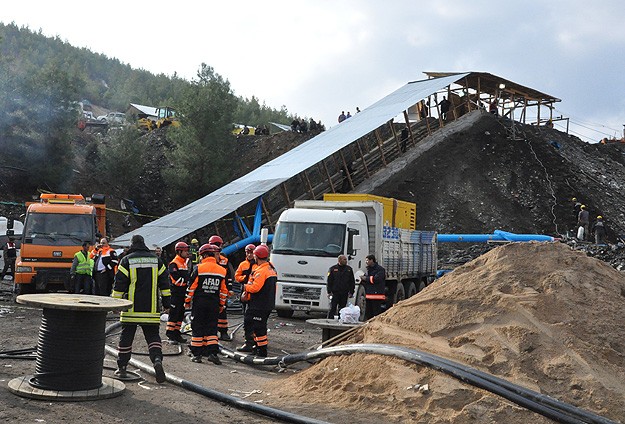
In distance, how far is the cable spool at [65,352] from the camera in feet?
27.6

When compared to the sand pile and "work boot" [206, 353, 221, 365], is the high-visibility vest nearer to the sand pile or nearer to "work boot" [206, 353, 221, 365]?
"work boot" [206, 353, 221, 365]

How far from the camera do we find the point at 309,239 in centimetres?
1898

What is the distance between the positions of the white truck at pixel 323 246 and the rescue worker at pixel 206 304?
6.47 meters

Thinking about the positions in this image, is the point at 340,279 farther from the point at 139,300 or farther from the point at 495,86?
the point at 495,86

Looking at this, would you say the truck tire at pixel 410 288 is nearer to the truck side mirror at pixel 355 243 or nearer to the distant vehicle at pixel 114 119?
the truck side mirror at pixel 355 243

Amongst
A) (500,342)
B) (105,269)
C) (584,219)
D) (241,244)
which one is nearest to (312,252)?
(105,269)

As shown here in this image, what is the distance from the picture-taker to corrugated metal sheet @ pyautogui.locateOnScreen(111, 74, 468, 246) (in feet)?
86.3

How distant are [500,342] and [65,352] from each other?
500 cm

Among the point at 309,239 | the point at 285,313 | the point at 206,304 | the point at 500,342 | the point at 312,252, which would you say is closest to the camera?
the point at 500,342

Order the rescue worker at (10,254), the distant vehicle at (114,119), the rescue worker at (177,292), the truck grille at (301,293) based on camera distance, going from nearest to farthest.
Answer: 1. the rescue worker at (177,292)
2. the truck grille at (301,293)
3. the rescue worker at (10,254)
4. the distant vehicle at (114,119)

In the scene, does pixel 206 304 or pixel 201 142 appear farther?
pixel 201 142

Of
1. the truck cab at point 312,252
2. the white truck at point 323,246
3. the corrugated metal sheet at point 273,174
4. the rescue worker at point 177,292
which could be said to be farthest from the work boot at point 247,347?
the corrugated metal sheet at point 273,174

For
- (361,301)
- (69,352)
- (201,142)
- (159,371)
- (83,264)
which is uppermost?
(201,142)

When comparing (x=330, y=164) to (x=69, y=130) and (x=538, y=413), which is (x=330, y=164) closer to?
(x=69, y=130)
